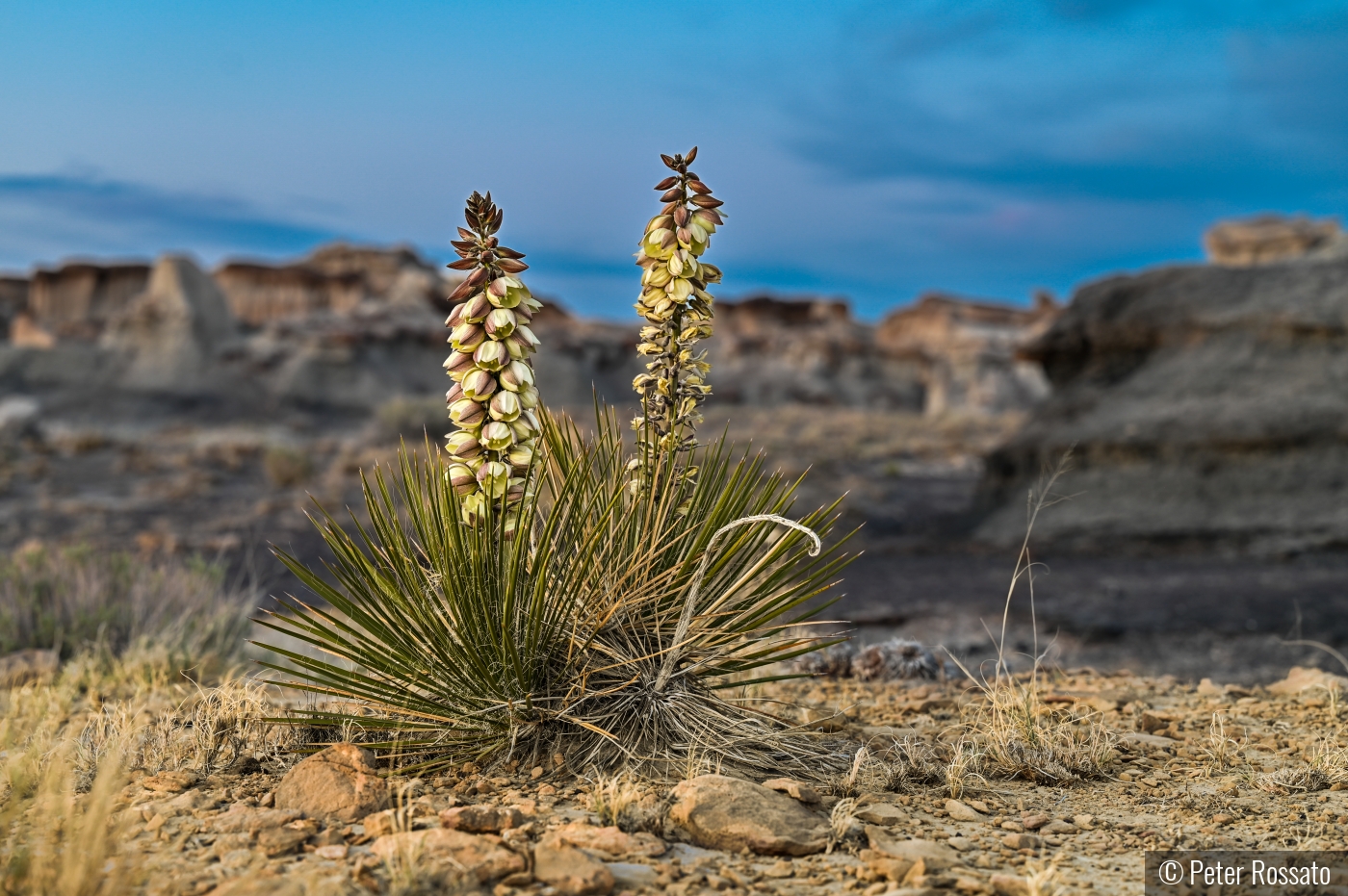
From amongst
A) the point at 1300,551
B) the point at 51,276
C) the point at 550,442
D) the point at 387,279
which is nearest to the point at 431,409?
the point at 1300,551

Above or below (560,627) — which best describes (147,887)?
below

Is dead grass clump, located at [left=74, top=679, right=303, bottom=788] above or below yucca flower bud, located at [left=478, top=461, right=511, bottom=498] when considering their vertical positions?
below

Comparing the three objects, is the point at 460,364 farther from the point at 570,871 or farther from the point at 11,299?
the point at 11,299

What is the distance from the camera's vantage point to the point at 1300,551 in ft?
34.8

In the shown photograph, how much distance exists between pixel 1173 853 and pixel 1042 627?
594 centimetres

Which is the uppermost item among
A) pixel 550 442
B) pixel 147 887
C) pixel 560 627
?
pixel 550 442

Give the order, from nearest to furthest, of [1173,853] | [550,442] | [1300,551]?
[1173,853]
[550,442]
[1300,551]

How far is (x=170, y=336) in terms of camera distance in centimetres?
3191

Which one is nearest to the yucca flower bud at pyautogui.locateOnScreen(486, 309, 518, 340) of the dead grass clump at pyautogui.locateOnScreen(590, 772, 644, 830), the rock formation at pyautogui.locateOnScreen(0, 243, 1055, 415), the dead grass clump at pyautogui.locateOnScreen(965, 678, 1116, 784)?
the dead grass clump at pyautogui.locateOnScreen(590, 772, 644, 830)

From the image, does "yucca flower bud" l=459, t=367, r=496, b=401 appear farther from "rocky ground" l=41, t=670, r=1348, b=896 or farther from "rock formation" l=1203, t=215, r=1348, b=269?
"rock formation" l=1203, t=215, r=1348, b=269

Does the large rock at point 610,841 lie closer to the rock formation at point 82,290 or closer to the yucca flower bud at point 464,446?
the yucca flower bud at point 464,446

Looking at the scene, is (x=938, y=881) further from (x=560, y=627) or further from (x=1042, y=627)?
(x=1042, y=627)

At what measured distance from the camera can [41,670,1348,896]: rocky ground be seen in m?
2.23

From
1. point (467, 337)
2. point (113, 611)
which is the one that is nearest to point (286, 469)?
point (113, 611)
